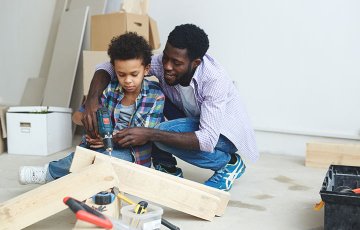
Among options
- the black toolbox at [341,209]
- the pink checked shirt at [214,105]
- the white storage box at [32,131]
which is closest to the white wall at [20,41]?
the white storage box at [32,131]

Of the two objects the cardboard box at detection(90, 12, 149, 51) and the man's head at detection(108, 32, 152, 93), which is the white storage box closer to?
the cardboard box at detection(90, 12, 149, 51)

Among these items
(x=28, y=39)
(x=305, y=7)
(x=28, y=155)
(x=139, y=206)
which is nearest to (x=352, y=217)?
(x=139, y=206)

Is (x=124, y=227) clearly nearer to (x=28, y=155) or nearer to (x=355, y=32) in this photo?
(x=28, y=155)

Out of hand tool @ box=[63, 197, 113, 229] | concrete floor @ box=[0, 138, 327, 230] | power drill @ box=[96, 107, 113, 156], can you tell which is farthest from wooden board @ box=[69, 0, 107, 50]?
hand tool @ box=[63, 197, 113, 229]

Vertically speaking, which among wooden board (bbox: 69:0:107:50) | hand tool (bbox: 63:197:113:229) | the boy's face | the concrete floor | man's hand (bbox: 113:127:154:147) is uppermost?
wooden board (bbox: 69:0:107:50)

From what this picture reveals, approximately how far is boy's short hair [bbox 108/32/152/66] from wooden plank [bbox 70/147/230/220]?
477 mm

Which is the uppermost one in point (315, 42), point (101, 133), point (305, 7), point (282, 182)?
point (305, 7)

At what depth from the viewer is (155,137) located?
6.47 ft

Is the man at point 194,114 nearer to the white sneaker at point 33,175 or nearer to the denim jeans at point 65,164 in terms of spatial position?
the denim jeans at point 65,164

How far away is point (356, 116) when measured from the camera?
312 cm

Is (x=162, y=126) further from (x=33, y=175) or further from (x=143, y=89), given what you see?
(x=33, y=175)

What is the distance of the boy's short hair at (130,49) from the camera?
6.40 feet

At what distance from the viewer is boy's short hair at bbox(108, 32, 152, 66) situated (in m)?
1.95

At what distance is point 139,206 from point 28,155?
5.90 feet
